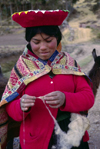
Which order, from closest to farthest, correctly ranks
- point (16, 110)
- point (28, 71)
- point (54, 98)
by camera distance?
1. point (54, 98)
2. point (16, 110)
3. point (28, 71)

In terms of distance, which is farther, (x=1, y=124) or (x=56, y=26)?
(x=1, y=124)

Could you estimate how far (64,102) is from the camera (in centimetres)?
129

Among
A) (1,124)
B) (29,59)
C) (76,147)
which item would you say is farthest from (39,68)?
(76,147)

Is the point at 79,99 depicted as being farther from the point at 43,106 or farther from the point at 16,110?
the point at 16,110

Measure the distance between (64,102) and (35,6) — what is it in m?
33.7

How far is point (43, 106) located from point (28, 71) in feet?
1.05

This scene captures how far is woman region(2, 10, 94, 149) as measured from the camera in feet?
4.31

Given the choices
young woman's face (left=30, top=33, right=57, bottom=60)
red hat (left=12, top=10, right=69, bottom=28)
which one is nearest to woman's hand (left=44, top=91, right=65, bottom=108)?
young woman's face (left=30, top=33, right=57, bottom=60)

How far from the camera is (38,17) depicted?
1271 mm

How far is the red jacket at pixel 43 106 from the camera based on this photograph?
52.5 inches

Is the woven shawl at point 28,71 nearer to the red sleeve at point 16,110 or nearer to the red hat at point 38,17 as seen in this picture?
the red sleeve at point 16,110

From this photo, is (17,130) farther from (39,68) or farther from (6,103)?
(39,68)

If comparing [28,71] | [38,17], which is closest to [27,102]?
[28,71]

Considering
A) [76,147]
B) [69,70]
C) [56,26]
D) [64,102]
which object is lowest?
[76,147]
